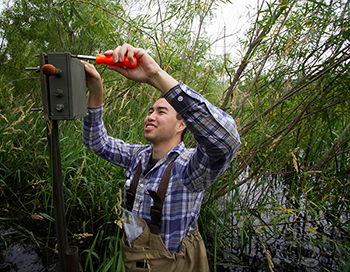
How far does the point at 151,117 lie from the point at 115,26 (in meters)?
1.66

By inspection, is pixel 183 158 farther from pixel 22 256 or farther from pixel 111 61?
pixel 22 256

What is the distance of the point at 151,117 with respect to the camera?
154cm

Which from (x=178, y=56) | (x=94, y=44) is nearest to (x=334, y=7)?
(x=178, y=56)

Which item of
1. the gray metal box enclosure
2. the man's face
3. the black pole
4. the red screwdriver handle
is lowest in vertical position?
the black pole

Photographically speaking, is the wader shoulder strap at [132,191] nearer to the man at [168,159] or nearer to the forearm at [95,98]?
the man at [168,159]

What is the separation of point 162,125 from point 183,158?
283 mm

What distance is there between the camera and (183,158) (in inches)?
52.9

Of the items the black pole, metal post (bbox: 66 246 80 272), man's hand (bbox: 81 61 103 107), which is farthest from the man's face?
metal post (bbox: 66 246 80 272)

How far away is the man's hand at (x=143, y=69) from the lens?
0.94 m

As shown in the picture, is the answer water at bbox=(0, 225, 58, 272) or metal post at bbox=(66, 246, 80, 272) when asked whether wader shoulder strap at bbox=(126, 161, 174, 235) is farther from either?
water at bbox=(0, 225, 58, 272)

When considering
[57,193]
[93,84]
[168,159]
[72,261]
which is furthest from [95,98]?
[72,261]

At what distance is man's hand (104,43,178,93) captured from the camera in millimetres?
944

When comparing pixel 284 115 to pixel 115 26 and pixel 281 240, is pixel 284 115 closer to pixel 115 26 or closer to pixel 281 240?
pixel 281 240

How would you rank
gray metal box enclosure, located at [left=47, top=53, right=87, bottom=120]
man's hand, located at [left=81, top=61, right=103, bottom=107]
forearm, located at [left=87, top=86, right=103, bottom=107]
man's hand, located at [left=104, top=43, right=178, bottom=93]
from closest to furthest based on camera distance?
gray metal box enclosure, located at [left=47, top=53, right=87, bottom=120] → man's hand, located at [left=104, top=43, right=178, bottom=93] → man's hand, located at [left=81, top=61, right=103, bottom=107] → forearm, located at [left=87, top=86, right=103, bottom=107]
